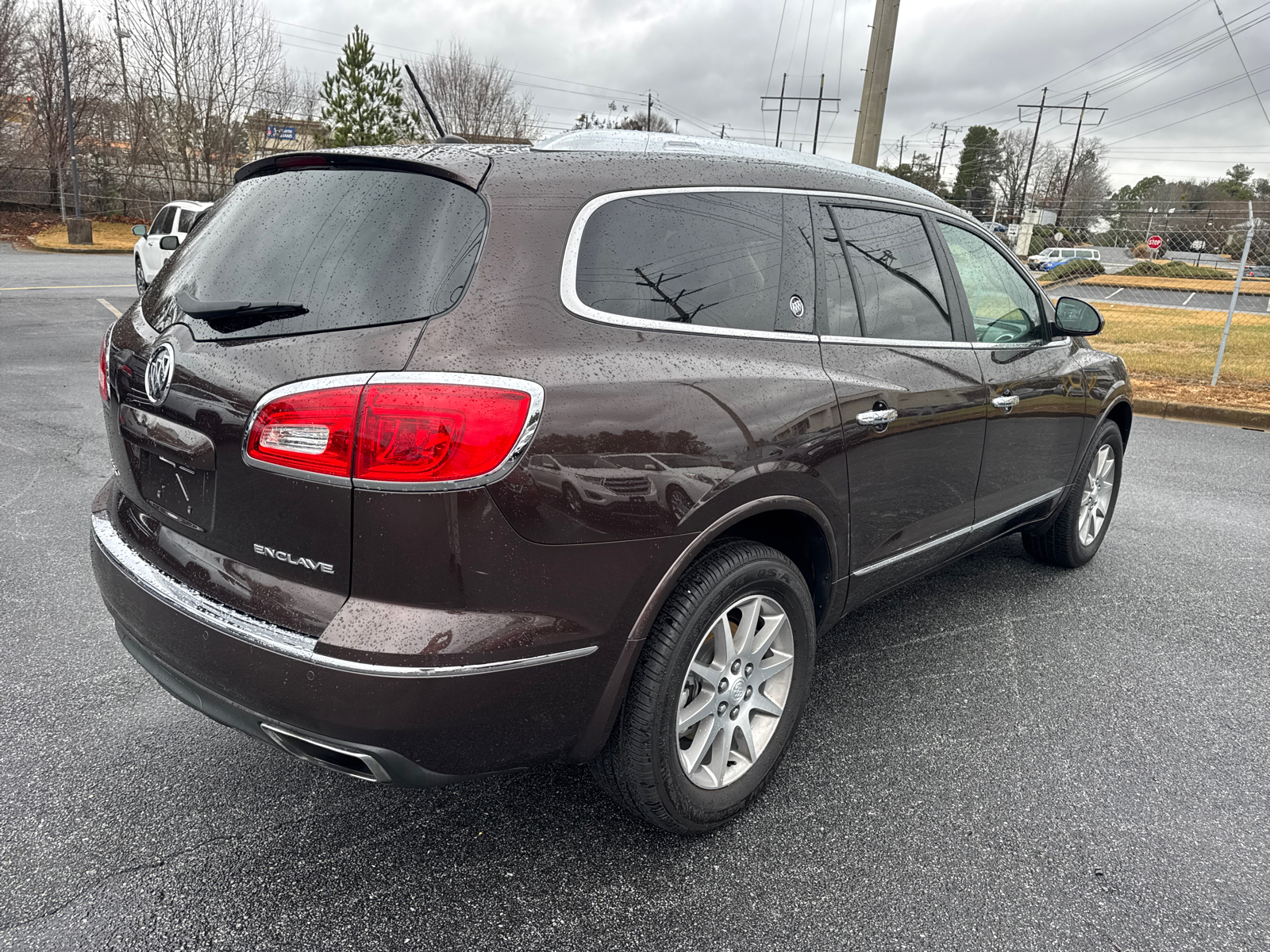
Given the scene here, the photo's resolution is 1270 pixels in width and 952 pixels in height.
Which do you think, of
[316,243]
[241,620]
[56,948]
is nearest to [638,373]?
[316,243]

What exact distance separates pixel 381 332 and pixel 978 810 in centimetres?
213

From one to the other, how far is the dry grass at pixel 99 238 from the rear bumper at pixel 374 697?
29.9 metres

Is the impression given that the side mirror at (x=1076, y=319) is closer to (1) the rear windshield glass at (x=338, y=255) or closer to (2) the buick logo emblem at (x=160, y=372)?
(1) the rear windshield glass at (x=338, y=255)

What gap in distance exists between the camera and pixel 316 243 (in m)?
2.07

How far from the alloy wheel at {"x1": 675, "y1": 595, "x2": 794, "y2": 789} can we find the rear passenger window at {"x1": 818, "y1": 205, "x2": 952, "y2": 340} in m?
0.90

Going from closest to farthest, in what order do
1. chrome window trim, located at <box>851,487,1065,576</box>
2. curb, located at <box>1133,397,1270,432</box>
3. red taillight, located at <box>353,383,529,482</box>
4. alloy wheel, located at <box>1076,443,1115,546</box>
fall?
red taillight, located at <box>353,383,529,482</box>
chrome window trim, located at <box>851,487,1065,576</box>
alloy wheel, located at <box>1076,443,1115,546</box>
curb, located at <box>1133,397,1270,432</box>

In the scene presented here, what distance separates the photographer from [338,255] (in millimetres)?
1998

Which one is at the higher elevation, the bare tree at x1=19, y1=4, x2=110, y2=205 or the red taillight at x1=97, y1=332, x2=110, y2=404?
the bare tree at x1=19, y1=4, x2=110, y2=205

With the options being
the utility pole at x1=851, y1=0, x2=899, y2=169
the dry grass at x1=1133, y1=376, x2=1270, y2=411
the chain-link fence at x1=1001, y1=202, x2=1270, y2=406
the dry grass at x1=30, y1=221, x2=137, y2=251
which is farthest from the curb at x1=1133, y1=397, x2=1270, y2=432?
the dry grass at x1=30, y1=221, x2=137, y2=251

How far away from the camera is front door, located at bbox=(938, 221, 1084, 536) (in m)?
3.36

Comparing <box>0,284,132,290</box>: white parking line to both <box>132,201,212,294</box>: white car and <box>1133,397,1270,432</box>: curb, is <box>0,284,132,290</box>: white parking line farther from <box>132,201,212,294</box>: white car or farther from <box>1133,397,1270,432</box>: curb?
<box>1133,397,1270,432</box>: curb

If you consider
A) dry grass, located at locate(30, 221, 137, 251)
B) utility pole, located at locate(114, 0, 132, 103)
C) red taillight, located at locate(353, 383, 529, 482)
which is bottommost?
dry grass, located at locate(30, 221, 137, 251)

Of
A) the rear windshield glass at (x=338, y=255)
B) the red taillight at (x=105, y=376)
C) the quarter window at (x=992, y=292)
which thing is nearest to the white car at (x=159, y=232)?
the red taillight at (x=105, y=376)

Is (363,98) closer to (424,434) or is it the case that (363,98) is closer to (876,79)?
(876,79)
